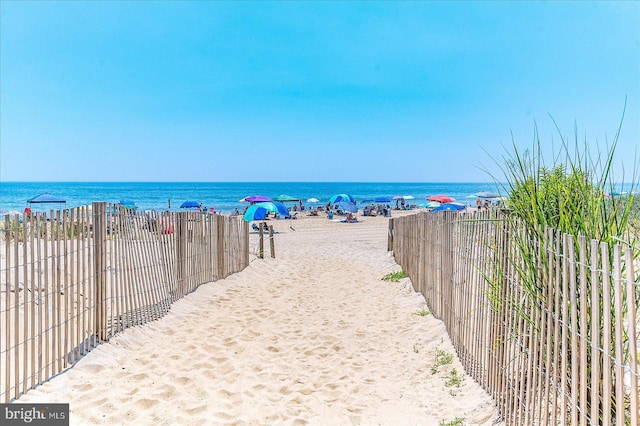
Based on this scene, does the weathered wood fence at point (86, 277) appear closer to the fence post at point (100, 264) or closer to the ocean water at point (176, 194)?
the fence post at point (100, 264)

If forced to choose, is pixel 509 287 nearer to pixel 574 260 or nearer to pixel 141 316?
pixel 574 260

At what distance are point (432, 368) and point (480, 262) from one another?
Result: 1.38 meters

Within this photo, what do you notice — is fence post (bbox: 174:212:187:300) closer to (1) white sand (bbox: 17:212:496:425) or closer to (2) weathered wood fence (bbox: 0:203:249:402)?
(2) weathered wood fence (bbox: 0:203:249:402)

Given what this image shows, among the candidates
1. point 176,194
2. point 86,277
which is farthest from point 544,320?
point 176,194

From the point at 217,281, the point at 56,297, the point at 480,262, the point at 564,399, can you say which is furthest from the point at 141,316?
the point at 564,399

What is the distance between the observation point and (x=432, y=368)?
4.59 metres

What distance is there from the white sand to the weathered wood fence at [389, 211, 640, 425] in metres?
0.46

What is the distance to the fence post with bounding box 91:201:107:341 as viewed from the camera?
475 centimetres

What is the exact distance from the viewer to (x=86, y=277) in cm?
515

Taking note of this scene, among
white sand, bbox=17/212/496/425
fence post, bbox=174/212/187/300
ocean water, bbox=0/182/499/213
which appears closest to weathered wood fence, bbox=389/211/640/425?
white sand, bbox=17/212/496/425

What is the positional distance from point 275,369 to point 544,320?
2.94 metres

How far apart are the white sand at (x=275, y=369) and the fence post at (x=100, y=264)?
237 millimetres

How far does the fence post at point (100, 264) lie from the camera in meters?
4.75

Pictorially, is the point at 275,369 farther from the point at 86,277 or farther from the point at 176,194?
the point at 176,194
